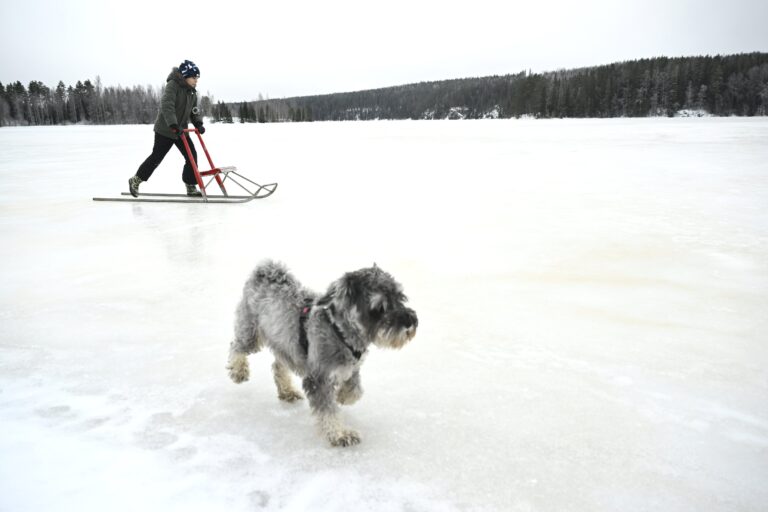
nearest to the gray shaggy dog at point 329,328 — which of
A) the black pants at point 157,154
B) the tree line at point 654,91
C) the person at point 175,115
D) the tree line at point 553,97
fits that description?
the person at point 175,115

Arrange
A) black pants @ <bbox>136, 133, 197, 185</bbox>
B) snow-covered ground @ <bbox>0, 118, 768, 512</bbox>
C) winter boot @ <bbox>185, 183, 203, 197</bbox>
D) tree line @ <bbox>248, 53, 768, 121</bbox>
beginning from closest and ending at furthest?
snow-covered ground @ <bbox>0, 118, 768, 512</bbox>, black pants @ <bbox>136, 133, 197, 185</bbox>, winter boot @ <bbox>185, 183, 203, 197</bbox>, tree line @ <bbox>248, 53, 768, 121</bbox>

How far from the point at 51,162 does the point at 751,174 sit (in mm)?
21179

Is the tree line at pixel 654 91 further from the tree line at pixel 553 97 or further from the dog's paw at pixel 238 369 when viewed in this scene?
the dog's paw at pixel 238 369

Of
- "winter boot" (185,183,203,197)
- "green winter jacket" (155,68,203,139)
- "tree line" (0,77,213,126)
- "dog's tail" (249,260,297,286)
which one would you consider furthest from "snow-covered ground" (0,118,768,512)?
"tree line" (0,77,213,126)

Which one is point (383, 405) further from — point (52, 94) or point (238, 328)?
point (52, 94)

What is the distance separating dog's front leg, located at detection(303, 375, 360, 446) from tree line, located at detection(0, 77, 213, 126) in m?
120

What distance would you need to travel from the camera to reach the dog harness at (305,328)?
8.11 ft

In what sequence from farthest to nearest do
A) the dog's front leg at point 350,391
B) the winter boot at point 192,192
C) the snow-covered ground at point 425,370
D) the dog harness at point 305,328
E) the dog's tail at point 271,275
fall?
the winter boot at point 192,192, the dog's tail at point 271,275, the dog's front leg at point 350,391, the dog harness at point 305,328, the snow-covered ground at point 425,370

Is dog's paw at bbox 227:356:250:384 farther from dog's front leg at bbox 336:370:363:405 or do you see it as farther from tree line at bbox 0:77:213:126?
tree line at bbox 0:77:213:126

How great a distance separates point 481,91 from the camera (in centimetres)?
12888

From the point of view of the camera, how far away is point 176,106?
28.6 ft

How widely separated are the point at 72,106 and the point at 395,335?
5321 inches

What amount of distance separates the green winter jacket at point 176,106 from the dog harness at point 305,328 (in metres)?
7.24

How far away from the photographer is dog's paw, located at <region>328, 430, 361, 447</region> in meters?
2.50
